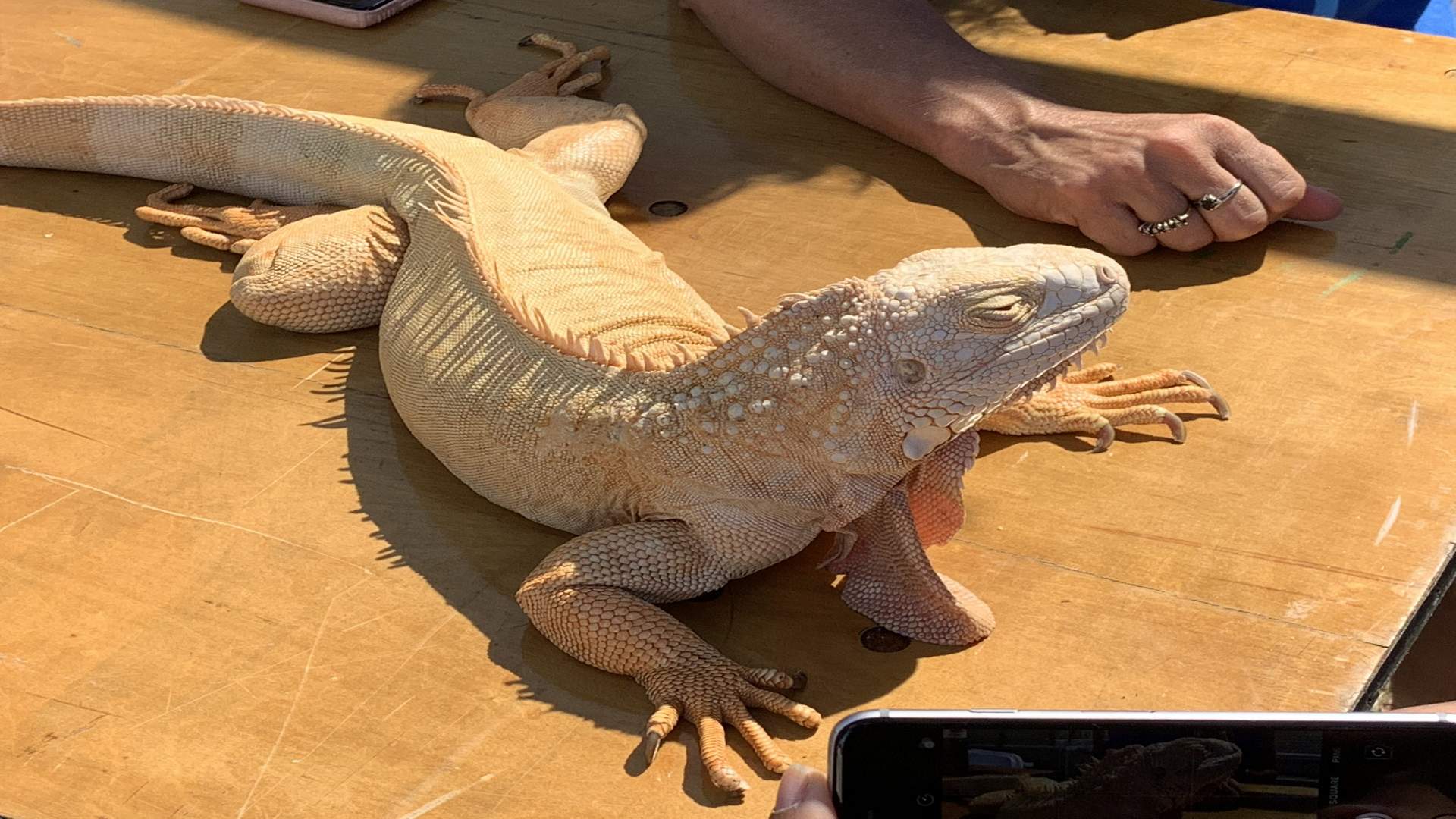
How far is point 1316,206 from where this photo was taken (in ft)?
10.8

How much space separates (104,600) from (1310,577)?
219cm

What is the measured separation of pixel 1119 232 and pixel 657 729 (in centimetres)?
176

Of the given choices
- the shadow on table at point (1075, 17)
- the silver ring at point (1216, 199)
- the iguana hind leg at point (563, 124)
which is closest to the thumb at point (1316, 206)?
the silver ring at point (1216, 199)

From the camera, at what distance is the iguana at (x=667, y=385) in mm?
2219

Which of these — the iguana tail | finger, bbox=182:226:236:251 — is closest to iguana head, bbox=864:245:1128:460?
the iguana tail

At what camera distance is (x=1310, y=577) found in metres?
2.45

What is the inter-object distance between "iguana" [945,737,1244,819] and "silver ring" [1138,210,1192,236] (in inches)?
81.5

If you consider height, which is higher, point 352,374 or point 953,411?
point 953,411

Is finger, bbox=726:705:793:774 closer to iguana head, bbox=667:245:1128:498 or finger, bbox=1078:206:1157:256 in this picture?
iguana head, bbox=667:245:1128:498

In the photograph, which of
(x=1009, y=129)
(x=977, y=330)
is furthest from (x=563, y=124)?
(x=977, y=330)

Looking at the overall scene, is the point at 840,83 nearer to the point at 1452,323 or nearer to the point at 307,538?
the point at 1452,323

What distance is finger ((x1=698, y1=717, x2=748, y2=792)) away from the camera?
2.14 metres

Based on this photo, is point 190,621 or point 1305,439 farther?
point 1305,439

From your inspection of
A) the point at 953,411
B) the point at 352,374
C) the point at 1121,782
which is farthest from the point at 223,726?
the point at 1121,782
